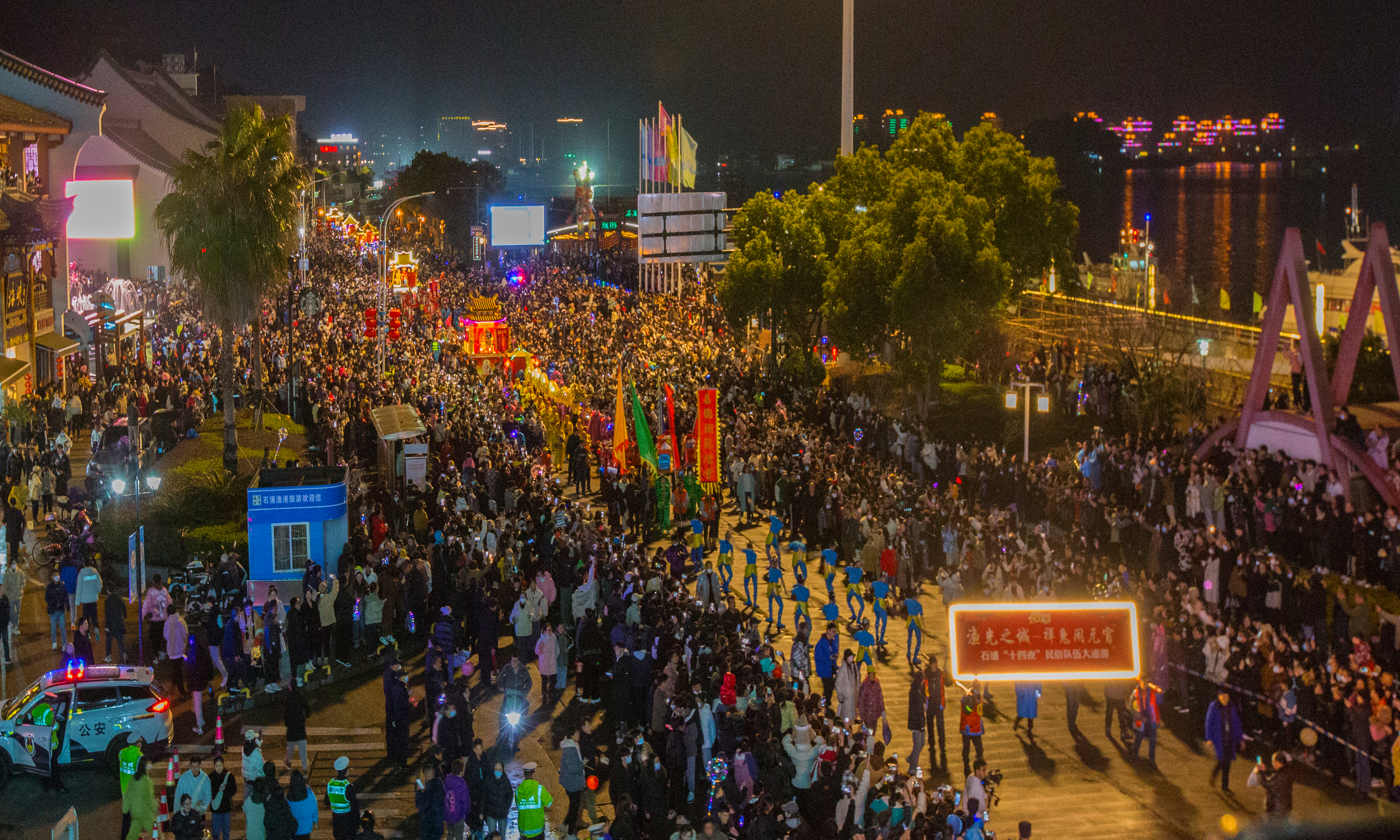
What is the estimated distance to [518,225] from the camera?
2422 inches

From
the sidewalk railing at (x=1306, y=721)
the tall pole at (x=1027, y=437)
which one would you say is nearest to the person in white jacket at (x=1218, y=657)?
the sidewalk railing at (x=1306, y=721)

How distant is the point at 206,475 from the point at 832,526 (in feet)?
37.9

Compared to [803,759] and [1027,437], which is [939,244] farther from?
[803,759]

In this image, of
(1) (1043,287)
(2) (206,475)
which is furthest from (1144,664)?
(1) (1043,287)

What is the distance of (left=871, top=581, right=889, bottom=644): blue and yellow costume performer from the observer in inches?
736

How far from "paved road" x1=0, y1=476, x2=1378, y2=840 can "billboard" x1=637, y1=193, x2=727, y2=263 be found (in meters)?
21.6

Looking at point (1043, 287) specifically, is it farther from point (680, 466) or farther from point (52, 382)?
point (52, 382)

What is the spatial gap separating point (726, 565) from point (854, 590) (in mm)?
2180

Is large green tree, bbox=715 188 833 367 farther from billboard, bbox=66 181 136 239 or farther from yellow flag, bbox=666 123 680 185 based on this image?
billboard, bbox=66 181 136 239

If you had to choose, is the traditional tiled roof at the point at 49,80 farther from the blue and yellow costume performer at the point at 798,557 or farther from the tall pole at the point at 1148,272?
the tall pole at the point at 1148,272

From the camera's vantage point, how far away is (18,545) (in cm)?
2145

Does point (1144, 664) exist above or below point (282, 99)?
below

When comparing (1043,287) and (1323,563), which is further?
(1043,287)

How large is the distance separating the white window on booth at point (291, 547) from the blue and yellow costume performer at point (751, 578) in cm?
681
